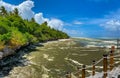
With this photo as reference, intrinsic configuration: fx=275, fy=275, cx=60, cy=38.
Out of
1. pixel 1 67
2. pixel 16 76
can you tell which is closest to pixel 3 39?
pixel 1 67

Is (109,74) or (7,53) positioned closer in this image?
(109,74)

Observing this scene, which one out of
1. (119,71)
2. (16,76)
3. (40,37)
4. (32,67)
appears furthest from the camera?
(40,37)

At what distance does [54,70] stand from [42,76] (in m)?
4.73

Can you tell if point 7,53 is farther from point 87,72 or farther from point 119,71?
point 119,71

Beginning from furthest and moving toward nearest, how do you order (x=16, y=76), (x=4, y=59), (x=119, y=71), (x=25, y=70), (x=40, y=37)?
(x=40, y=37) < (x=4, y=59) < (x=25, y=70) < (x=16, y=76) < (x=119, y=71)

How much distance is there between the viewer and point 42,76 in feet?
127

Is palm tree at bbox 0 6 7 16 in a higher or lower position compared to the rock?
higher

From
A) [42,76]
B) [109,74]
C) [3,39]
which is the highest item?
[3,39]

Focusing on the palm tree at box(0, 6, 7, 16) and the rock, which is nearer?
the rock

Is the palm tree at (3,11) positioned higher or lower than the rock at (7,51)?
higher

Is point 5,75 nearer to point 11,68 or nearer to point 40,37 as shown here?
point 11,68

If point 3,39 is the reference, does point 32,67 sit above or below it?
below

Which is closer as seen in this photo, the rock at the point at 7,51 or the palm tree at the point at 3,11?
the rock at the point at 7,51

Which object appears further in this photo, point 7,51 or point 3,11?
point 3,11
